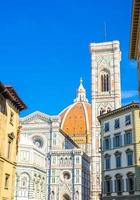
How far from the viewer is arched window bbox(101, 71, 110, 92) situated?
109m

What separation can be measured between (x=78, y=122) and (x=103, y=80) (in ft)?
137

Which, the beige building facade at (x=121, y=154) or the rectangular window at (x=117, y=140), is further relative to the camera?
the rectangular window at (x=117, y=140)

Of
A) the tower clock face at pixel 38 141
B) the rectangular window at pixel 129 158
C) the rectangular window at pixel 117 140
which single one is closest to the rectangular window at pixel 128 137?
the rectangular window at pixel 117 140

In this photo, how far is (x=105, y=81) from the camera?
110m

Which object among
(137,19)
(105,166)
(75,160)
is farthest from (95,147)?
(137,19)

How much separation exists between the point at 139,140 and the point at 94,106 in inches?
2305

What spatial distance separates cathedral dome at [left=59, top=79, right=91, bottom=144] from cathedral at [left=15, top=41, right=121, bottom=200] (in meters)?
27.3

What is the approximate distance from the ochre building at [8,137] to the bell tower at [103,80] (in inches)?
2736

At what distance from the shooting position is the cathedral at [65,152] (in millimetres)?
79625

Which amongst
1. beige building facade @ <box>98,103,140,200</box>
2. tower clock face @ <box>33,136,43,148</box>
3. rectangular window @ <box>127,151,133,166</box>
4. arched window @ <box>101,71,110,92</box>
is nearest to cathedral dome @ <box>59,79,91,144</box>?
arched window @ <box>101,71,110,92</box>

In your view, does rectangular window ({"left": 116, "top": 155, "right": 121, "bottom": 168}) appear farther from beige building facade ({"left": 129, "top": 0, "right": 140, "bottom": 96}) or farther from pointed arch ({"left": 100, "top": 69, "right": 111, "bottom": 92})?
pointed arch ({"left": 100, "top": 69, "right": 111, "bottom": 92})

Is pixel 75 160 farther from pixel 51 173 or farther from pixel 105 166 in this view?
pixel 105 166

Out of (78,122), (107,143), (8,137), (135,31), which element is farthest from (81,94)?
(135,31)

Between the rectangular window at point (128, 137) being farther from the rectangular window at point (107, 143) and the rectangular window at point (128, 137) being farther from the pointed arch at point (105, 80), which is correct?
the pointed arch at point (105, 80)
